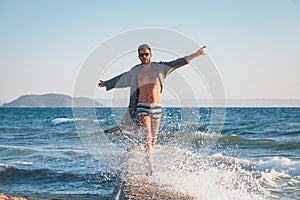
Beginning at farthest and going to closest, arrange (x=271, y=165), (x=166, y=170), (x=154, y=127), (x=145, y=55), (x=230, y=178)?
(x=271, y=165)
(x=230, y=178)
(x=166, y=170)
(x=154, y=127)
(x=145, y=55)

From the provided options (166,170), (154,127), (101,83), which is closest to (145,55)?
(101,83)

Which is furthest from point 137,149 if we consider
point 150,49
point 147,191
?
point 150,49

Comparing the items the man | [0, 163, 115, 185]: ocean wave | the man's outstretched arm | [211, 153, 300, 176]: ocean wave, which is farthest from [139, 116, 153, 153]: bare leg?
[211, 153, 300, 176]: ocean wave

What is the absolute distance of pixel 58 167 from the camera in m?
11.6

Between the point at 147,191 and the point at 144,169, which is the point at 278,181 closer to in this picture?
the point at 144,169

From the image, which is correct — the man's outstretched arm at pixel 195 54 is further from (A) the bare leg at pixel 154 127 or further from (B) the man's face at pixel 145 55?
(A) the bare leg at pixel 154 127

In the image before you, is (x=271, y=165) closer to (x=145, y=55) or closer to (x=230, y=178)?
(x=230, y=178)

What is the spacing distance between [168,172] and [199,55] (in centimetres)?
204

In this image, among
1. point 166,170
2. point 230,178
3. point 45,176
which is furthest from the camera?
point 45,176

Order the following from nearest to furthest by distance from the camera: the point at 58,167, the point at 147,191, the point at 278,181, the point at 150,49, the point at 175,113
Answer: the point at 147,191 < the point at 150,49 < the point at 175,113 < the point at 278,181 < the point at 58,167

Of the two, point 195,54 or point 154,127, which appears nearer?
point 195,54

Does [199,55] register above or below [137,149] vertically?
above

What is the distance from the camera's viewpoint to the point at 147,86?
22.0 ft

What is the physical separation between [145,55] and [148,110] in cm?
85
